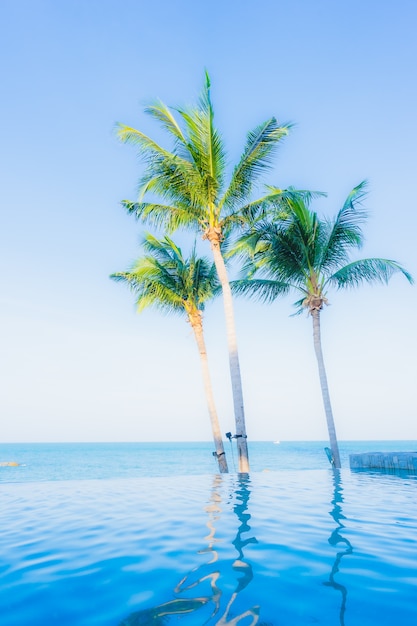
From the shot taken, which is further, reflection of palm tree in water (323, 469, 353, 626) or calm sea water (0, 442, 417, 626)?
reflection of palm tree in water (323, 469, 353, 626)

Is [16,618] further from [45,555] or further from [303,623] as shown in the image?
[303,623]

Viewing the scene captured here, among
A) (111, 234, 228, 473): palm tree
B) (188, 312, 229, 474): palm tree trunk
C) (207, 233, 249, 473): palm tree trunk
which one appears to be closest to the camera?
(207, 233, 249, 473): palm tree trunk

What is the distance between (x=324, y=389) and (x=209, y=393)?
436 cm

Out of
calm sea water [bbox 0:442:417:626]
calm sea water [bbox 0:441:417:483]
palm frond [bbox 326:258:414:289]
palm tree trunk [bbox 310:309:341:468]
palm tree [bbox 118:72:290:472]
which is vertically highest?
palm tree [bbox 118:72:290:472]

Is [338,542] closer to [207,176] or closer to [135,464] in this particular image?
[207,176]

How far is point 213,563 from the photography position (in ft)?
10.1

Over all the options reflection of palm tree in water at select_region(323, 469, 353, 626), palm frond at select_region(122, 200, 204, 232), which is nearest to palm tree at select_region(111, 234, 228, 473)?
palm frond at select_region(122, 200, 204, 232)

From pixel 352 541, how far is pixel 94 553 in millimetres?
2532

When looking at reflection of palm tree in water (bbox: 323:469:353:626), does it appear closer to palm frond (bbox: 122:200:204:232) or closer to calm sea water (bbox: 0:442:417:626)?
calm sea water (bbox: 0:442:417:626)

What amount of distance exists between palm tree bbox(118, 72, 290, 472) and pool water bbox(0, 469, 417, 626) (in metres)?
5.71

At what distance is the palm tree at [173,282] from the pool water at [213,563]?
30.7 ft

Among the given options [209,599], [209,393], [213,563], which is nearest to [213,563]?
[213,563]

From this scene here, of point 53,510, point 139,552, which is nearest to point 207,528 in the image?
point 139,552

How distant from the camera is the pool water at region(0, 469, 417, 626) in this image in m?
2.28
